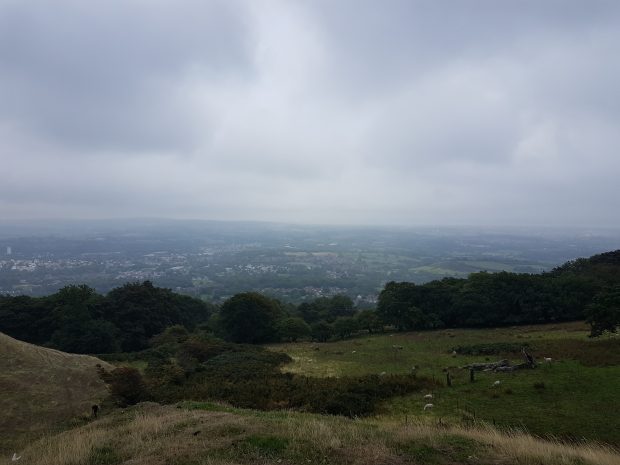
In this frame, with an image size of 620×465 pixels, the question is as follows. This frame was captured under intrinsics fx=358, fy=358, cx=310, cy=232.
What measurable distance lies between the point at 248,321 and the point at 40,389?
3017cm

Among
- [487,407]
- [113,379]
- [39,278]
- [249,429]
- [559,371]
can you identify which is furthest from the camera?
[39,278]

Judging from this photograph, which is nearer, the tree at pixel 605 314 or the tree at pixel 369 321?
the tree at pixel 605 314

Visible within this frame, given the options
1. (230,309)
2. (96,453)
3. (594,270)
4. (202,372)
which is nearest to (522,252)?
(594,270)

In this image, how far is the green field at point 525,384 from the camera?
11672 millimetres

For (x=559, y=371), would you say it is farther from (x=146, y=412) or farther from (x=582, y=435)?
(x=146, y=412)

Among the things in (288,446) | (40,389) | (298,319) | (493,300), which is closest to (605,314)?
(493,300)

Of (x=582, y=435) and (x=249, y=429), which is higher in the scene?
(x=249, y=429)

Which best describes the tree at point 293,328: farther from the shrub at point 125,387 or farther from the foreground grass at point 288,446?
the foreground grass at point 288,446

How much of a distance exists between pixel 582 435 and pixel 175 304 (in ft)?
166

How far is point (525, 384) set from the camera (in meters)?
15.9

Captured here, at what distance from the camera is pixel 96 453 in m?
8.45

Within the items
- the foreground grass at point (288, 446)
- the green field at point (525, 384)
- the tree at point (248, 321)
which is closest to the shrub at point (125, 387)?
the foreground grass at point (288, 446)

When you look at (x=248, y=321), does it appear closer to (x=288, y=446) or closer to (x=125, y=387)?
(x=125, y=387)

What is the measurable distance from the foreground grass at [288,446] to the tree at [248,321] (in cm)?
3492
